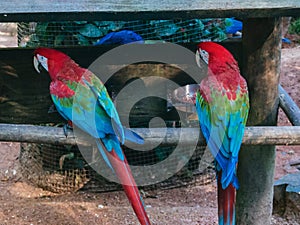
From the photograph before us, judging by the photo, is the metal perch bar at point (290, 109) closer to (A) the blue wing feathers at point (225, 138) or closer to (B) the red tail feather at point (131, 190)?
(A) the blue wing feathers at point (225, 138)

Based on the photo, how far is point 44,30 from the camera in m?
2.57

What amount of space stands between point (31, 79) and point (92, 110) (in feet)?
1.32

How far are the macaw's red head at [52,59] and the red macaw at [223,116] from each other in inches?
16.9

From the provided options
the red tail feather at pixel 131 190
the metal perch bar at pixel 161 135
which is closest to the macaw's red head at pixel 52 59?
the metal perch bar at pixel 161 135

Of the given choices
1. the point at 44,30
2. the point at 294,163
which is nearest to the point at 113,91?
the point at 44,30

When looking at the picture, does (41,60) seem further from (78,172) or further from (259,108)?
(78,172)

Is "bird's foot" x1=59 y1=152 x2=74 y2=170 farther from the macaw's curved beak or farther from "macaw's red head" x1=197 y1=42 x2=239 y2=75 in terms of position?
"macaw's red head" x1=197 y1=42 x2=239 y2=75

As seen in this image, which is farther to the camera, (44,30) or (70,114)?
(44,30)

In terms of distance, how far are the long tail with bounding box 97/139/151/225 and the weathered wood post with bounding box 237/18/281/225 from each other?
44 cm

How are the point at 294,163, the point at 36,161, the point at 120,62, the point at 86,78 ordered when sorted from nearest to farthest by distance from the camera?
the point at 86,78
the point at 120,62
the point at 36,161
the point at 294,163

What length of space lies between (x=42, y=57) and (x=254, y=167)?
29.4 inches

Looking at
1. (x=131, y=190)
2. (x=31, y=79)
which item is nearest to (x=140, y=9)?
(x=131, y=190)

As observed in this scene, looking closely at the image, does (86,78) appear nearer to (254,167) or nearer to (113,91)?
(113,91)

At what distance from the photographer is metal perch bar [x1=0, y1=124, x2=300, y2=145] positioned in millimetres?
1296
